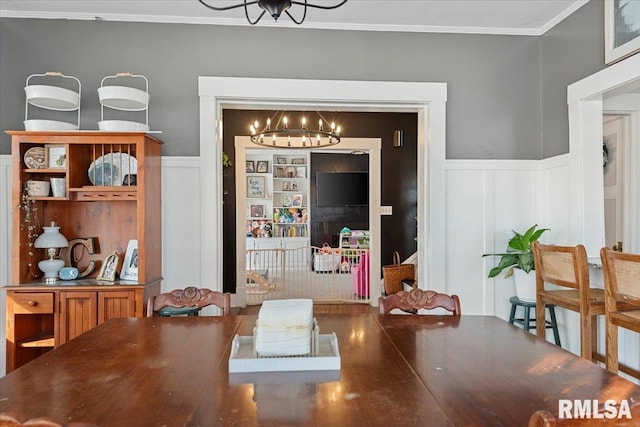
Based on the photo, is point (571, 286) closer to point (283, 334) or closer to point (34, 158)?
point (283, 334)

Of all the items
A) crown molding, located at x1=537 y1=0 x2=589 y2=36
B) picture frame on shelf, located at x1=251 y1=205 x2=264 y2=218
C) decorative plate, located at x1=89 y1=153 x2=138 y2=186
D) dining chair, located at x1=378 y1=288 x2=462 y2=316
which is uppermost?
crown molding, located at x1=537 y1=0 x2=589 y2=36

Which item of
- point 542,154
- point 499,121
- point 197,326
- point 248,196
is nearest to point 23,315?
point 197,326

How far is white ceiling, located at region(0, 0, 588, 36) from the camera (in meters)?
2.98

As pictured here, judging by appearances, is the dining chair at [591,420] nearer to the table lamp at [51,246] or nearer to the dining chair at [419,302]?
the dining chair at [419,302]

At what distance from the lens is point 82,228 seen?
317 cm

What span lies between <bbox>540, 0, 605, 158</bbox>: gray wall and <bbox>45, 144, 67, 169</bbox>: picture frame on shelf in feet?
Result: 11.5

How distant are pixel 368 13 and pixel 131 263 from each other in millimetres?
2414

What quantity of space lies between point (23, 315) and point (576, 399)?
3.12 metres

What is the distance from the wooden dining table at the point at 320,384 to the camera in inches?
39.7

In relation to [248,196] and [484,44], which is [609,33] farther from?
[248,196]

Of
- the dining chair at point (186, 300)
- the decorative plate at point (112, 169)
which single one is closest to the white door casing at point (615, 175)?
the dining chair at point (186, 300)

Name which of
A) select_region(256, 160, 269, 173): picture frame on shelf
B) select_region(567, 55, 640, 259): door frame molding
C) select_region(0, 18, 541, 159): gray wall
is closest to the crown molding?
select_region(0, 18, 541, 159): gray wall

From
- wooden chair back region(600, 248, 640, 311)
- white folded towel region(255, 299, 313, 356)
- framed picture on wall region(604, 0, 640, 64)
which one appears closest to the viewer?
A: white folded towel region(255, 299, 313, 356)

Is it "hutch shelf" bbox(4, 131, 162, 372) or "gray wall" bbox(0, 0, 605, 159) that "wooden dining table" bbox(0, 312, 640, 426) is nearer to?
"hutch shelf" bbox(4, 131, 162, 372)
